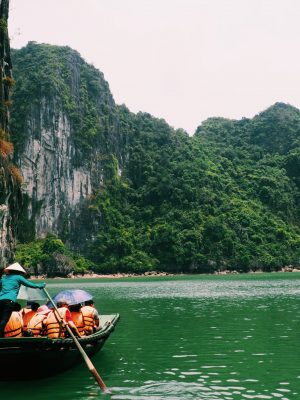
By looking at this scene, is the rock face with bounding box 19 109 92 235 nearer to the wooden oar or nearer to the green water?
the green water

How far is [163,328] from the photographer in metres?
15.6

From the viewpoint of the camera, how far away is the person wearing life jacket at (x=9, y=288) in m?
8.84

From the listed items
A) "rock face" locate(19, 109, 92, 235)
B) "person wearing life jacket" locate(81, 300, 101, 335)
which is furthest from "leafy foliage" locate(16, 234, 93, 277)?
"person wearing life jacket" locate(81, 300, 101, 335)

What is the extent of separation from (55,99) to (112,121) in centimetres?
1434

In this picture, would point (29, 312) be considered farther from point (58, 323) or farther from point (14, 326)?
point (14, 326)

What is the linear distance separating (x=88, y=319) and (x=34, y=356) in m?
2.23

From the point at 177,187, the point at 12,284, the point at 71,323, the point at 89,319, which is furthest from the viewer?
the point at 177,187

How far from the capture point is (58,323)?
30.8ft

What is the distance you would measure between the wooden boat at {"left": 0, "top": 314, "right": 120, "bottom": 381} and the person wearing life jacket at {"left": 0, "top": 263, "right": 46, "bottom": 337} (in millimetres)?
645

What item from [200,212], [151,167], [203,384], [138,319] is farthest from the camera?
[151,167]

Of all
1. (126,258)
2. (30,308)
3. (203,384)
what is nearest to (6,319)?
(30,308)

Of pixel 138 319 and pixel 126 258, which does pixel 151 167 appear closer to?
pixel 126 258

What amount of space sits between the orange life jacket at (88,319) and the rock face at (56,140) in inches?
3091

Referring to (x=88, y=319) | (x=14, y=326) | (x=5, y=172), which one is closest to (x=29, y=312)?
(x=88, y=319)
